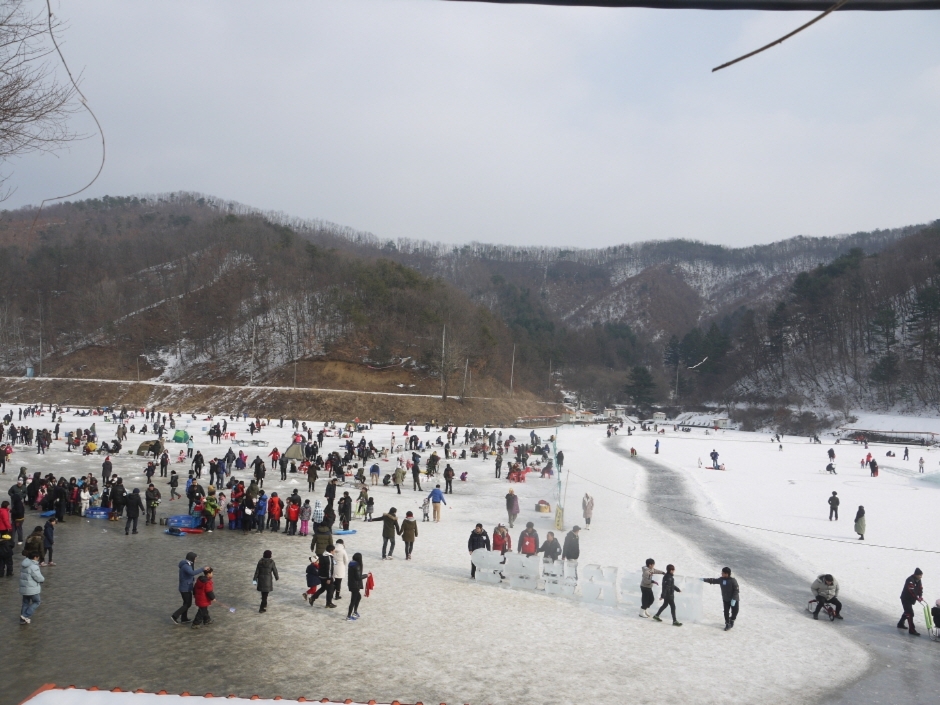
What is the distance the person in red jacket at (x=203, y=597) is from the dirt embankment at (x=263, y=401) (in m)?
49.3

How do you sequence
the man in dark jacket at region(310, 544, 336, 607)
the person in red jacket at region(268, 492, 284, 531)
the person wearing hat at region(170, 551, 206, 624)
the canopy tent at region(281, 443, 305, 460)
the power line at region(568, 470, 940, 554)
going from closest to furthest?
1. the person wearing hat at region(170, 551, 206, 624)
2. the man in dark jacket at region(310, 544, 336, 607)
3. the person in red jacket at region(268, 492, 284, 531)
4. the power line at region(568, 470, 940, 554)
5. the canopy tent at region(281, 443, 305, 460)

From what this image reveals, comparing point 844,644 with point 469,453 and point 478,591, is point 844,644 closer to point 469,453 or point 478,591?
point 478,591

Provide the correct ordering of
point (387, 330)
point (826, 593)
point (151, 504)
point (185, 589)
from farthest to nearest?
point (387, 330), point (151, 504), point (826, 593), point (185, 589)

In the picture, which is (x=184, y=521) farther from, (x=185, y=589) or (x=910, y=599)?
(x=910, y=599)

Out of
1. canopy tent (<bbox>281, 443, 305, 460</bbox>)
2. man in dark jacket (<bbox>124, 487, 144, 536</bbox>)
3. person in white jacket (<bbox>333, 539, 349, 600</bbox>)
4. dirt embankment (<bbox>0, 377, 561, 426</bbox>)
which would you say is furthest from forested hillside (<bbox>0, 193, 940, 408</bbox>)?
person in white jacket (<bbox>333, 539, 349, 600</bbox>)

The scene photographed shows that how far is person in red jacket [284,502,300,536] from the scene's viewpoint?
49.9 feet

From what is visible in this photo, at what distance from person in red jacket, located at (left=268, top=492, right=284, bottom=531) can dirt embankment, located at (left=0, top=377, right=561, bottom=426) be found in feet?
139

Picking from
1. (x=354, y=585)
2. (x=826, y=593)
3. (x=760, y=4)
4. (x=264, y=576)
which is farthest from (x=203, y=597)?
(x=826, y=593)

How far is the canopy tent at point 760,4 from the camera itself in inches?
63.1

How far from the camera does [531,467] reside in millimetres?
30094

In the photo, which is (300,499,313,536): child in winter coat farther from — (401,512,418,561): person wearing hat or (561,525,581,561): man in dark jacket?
(561,525,581,561): man in dark jacket

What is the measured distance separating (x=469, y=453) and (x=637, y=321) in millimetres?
149849

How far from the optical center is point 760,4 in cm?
164

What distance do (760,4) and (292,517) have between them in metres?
15.4
